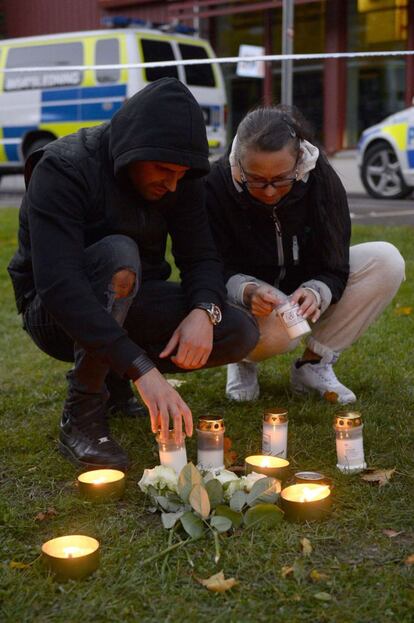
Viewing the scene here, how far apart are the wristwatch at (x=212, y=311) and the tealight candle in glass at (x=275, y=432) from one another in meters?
0.34

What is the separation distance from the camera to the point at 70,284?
8.14 feet

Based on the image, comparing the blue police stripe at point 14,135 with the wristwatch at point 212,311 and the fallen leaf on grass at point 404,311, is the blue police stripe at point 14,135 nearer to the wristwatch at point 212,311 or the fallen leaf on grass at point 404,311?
the fallen leaf on grass at point 404,311

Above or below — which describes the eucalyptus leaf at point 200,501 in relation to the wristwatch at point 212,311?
below

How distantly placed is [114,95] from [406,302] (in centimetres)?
793

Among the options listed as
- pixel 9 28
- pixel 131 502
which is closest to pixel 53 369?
pixel 131 502

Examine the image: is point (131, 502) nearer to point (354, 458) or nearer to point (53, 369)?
point (354, 458)

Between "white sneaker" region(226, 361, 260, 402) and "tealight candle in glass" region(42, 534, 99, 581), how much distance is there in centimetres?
148

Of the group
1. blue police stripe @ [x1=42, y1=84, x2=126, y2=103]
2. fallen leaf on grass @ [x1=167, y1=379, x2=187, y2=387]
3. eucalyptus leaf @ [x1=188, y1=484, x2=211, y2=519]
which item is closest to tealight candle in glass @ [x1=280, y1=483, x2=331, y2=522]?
eucalyptus leaf @ [x1=188, y1=484, x2=211, y2=519]

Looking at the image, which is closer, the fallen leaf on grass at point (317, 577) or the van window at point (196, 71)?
the fallen leaf on grass at point (317, 577)

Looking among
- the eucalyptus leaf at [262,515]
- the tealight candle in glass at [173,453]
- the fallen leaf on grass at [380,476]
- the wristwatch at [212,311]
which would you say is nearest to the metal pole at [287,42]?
the wristwatch at [212,311]

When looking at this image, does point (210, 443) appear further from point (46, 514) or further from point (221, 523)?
point (46, 514)

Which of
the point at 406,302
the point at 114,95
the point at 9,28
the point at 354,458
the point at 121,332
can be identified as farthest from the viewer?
the point at 9,28

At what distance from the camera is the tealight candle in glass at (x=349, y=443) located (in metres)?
2.72

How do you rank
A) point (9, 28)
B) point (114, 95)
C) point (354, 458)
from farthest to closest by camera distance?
point (9, 28), point (114, 95), point (354, 458)
